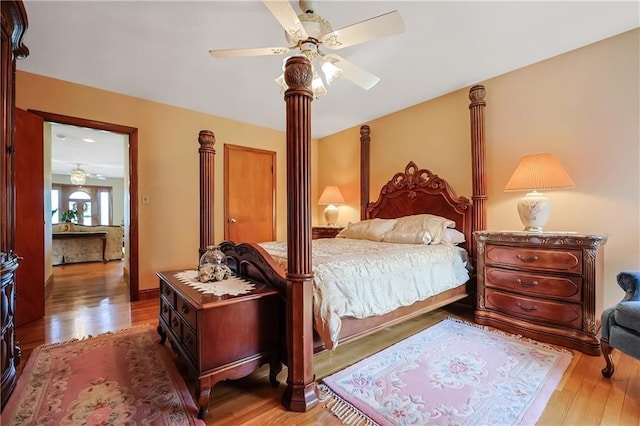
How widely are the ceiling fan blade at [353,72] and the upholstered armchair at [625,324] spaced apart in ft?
7.17

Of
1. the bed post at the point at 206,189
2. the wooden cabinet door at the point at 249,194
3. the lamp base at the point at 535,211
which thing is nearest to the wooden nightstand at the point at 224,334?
the bed post at the point at 206,189

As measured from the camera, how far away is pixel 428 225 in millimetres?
3006

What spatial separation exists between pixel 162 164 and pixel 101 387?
2.73 meters

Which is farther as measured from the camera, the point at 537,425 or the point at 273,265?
the point at 273,265

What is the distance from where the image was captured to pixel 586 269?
2100 mm

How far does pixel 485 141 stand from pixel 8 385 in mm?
4242

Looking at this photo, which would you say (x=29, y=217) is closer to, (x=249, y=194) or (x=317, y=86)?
(x=249, y=194)

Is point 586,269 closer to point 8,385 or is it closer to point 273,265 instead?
point 273,265

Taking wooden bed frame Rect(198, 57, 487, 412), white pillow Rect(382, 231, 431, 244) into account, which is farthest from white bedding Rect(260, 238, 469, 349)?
white pillow Rect(382, 231, 431, 244)

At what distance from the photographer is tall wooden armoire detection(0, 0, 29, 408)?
1568mm

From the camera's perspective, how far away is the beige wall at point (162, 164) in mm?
3252

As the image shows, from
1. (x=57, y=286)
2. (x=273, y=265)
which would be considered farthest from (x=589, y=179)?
(x=57, y=286)

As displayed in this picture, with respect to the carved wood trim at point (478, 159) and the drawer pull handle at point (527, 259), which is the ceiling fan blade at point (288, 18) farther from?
the drawer pull handle at point (527, 259)

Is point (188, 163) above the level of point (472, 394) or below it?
above
